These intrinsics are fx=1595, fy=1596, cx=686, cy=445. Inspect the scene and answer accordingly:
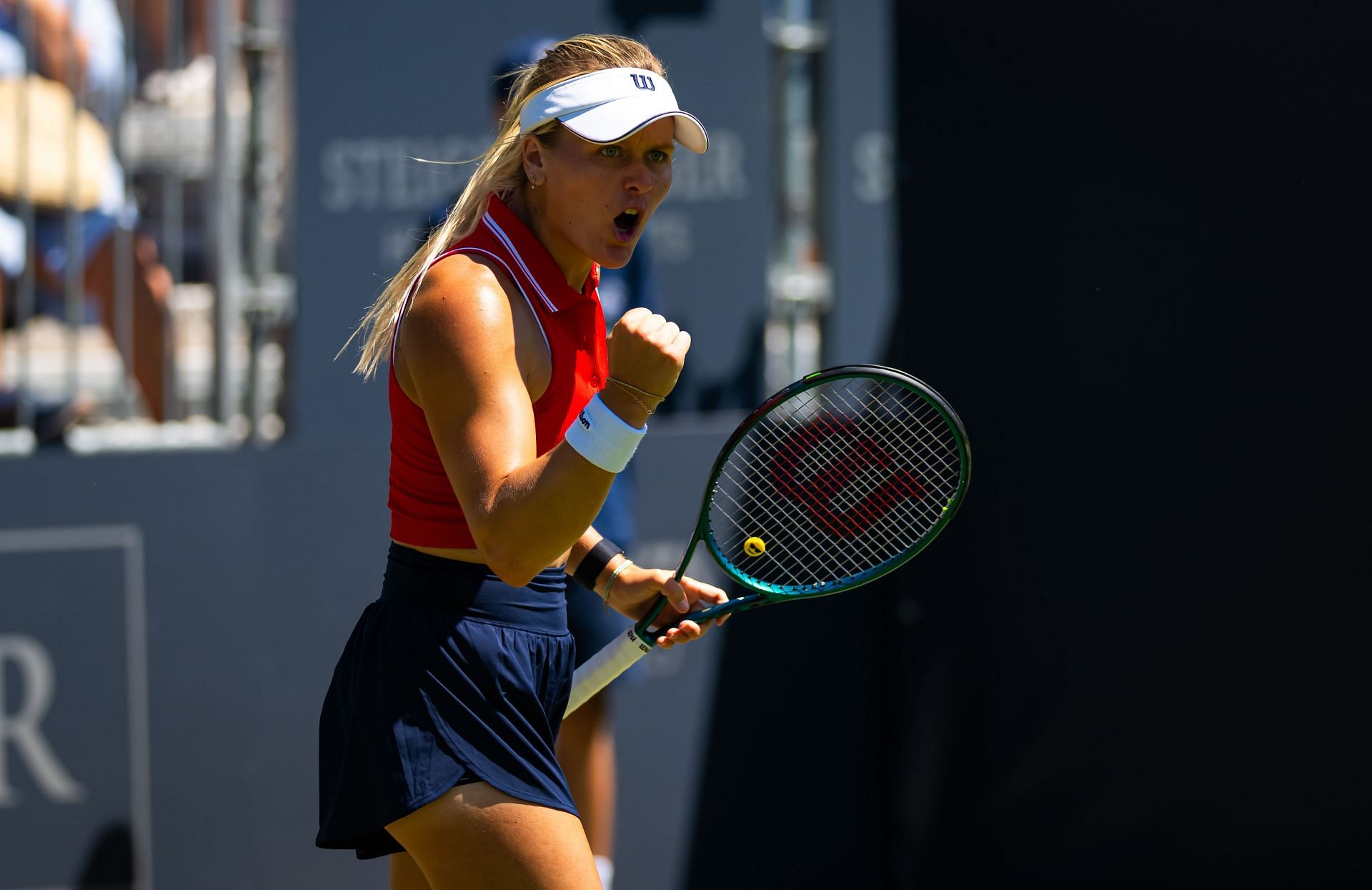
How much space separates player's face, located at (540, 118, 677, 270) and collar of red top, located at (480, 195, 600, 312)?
0.05 m

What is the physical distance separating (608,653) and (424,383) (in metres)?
0.63

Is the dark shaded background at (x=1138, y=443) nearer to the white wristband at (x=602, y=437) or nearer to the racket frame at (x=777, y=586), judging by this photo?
the racket frame at (x=777, y=586)

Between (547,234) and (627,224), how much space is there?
0.12 metres

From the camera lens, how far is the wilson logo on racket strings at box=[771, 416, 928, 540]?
2.78m

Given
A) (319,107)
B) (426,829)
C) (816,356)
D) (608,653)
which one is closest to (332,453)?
(319,107)

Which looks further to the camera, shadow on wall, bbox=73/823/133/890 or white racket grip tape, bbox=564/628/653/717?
shadow on wall, bbox=73/823/133/890

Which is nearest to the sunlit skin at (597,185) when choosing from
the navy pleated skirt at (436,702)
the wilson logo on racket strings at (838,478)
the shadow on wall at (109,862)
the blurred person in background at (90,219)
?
the navy pleated skirt at (436,702)

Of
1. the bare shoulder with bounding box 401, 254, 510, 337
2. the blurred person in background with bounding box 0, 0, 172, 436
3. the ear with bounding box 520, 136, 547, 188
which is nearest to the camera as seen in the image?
the bare shoulder with bounding box 401, 254, 510, 337

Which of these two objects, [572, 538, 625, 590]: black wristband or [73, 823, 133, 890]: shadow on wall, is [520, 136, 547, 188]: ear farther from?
[73, 823, 133, 890]: shadow on wall

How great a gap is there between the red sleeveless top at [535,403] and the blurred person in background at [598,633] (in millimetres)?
1395

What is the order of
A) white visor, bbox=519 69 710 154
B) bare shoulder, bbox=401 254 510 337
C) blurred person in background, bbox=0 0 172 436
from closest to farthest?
bare shoulder, bbox=401 254 510 337
white visor, bbox=519 69 710 154
blurred person in background, bbox=0 0 172 436

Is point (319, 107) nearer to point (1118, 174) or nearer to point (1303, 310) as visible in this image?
point (1118, 174)

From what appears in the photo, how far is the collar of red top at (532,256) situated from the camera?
2.17 m

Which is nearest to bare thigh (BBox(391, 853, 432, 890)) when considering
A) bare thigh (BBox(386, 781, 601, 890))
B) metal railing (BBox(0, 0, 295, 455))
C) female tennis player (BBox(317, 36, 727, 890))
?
female tennis player (BBox(317, 36, 727, 890))
